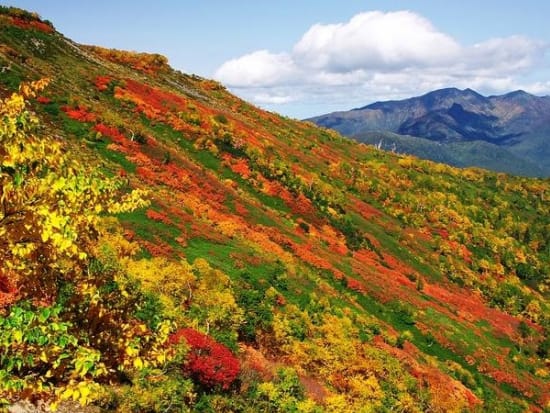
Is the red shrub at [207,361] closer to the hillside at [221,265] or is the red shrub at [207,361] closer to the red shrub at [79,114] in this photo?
the hillside at [221,265]

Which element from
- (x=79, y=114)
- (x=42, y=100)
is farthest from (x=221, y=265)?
(x=42, y=100)

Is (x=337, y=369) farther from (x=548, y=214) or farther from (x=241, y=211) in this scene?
(x=548, y=214)

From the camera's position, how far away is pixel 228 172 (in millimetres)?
65938

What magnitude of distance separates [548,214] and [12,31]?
140381mm

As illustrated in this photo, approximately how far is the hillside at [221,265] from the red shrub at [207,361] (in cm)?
9

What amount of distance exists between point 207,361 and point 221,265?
13.7 m

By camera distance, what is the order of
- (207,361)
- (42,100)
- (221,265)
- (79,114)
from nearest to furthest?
1. (207,361)
2. (221,265)
3. (42,100)
4. (79,114)

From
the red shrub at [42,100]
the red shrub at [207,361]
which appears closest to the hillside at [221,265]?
the red shrub at [207,361]

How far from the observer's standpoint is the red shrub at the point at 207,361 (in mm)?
21594

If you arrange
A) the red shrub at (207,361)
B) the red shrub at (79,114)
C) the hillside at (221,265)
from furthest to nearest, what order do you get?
1. the red shrub at (79,114)
2. the red shrub at (207,361)
3. the hillside at (221,265)

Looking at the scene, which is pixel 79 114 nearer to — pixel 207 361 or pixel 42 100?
pixel 42 100

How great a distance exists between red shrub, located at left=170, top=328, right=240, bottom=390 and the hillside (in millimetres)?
93

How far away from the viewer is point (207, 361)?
2195cm

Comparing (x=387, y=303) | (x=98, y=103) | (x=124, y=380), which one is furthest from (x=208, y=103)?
(x=124, y=380)
